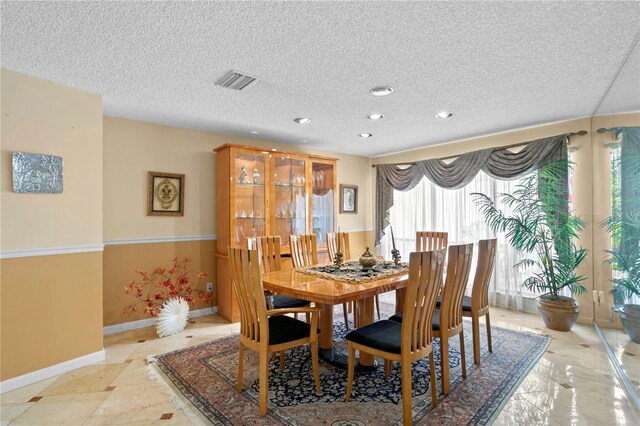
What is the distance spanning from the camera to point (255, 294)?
2.07 metres

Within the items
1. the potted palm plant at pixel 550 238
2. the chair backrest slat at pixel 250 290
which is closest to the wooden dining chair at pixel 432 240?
the potted palm plant at pixel 550 238

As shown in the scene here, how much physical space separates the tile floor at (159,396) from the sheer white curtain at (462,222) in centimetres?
117

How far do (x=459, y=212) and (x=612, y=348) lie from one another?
2.34 meters

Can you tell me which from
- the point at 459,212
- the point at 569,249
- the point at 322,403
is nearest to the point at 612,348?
the point at 569,249

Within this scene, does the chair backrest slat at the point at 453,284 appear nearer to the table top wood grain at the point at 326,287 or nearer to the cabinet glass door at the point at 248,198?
the table top wood grain at the point at 326,287

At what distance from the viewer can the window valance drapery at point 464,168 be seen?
3816 mm

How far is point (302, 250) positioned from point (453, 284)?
182cm

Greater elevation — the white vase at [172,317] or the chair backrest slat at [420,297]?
the chair backrest slat at [420,297]

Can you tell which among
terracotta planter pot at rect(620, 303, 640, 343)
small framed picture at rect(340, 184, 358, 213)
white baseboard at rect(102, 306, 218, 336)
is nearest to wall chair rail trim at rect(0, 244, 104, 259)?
white baseboard at rect(102, 306, 218, 336)

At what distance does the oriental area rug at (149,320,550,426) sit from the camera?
79.6 inches

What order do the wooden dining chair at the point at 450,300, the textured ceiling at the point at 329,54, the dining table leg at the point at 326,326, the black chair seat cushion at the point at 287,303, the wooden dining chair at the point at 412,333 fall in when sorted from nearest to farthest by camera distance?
the textured ceiling at the point at 329,54, the wooden dining chair at the point at 412,333, the wooden dining chair at the point at 450,300, the dining table leg at the point at 326,326, the black chair seat cushion at the point at 287,303

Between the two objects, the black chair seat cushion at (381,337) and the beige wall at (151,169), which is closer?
the black chair seat cushion at (381,337)

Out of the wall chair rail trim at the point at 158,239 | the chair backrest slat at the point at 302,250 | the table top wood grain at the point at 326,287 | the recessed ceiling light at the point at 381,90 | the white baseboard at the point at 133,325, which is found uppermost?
the recessed ceiling light at the point at 381,90

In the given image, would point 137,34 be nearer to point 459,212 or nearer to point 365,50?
point 365,50
